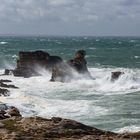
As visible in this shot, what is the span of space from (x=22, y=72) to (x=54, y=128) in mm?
62199

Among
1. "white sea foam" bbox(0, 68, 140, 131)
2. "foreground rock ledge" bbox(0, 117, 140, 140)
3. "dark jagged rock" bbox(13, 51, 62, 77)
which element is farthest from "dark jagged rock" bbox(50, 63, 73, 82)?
"foreground rock ledge" bbox(0, 117, 140, 140)

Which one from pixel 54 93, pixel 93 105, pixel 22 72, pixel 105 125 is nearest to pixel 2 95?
pixel 54 93

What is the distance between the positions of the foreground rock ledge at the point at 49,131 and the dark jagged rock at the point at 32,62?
5984 centimetres

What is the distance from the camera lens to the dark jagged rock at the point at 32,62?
88.6m

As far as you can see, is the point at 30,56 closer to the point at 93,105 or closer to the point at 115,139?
the point at 93,105

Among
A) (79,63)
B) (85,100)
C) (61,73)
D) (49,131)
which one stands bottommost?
(85,100)

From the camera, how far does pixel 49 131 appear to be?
26062mm

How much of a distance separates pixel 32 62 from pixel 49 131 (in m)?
64.5

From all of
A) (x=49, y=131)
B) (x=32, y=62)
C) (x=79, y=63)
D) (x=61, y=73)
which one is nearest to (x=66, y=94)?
(x=61, y=73)

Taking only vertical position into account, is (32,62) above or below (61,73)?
above

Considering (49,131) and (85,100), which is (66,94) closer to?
(85,100)

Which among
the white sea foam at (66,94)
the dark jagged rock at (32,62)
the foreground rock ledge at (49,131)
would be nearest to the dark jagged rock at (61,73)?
the white sea foam at (66,94)

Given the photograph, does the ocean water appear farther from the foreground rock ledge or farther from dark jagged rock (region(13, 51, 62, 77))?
the foreground rock ledge

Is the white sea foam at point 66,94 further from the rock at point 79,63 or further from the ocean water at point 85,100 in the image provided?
the rock at point 79,63
